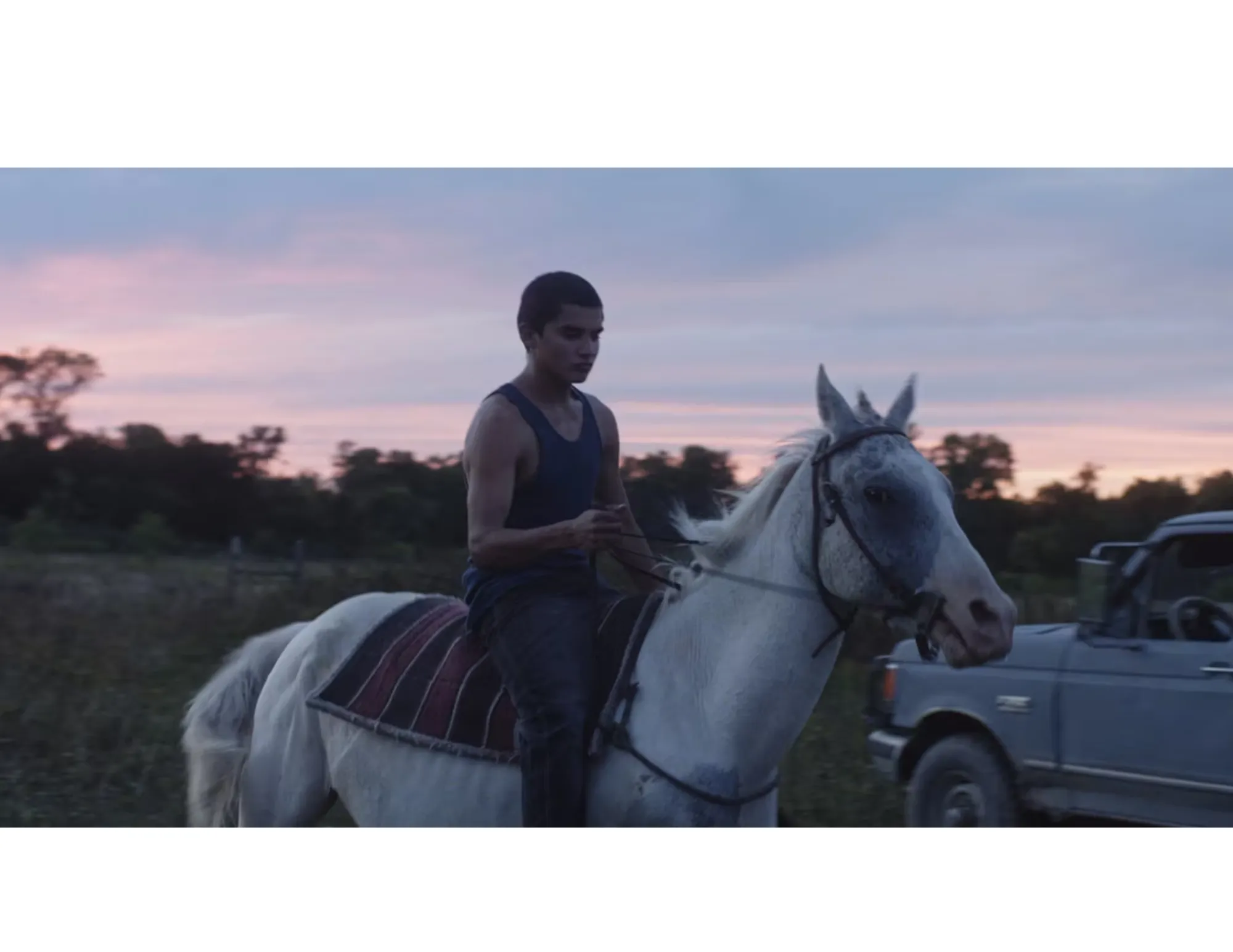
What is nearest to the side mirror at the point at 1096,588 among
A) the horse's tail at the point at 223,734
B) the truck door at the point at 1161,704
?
the truck door at the point at 1161,704

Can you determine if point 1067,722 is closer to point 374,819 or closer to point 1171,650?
point 1171,650

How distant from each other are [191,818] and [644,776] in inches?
85.8

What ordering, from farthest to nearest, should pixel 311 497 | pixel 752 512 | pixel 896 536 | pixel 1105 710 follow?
pixel 311 497, pixel 1105 710, pixel 752 512, pixel 896 536

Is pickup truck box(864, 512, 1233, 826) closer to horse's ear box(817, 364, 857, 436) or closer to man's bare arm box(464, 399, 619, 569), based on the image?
horse's ear box(817, 364, 857, 436)

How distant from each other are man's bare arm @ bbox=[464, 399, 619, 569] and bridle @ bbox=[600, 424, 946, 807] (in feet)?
0.93

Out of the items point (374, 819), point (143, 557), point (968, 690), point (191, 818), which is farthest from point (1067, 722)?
point (143, 557)

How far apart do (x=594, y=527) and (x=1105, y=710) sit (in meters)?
3.54

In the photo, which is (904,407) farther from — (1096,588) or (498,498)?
(1096,588)

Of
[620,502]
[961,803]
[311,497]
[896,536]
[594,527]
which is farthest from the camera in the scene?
[311,497]

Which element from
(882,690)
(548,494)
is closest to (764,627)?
(548,494)

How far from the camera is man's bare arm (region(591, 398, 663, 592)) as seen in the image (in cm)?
423

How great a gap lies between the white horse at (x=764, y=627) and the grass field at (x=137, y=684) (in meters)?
4.00

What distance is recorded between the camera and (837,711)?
37.8ft

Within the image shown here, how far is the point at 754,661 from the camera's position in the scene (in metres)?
3.67
